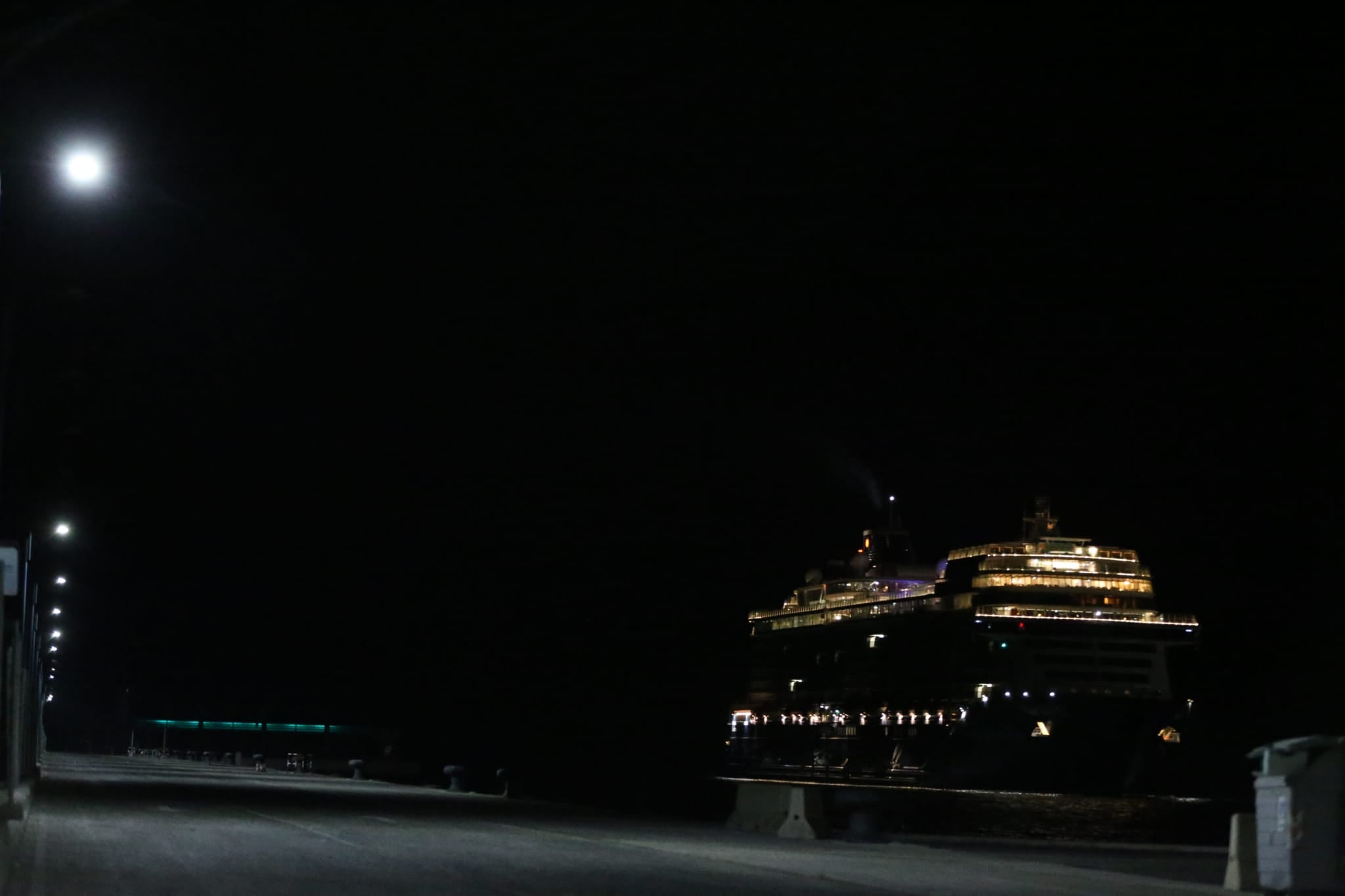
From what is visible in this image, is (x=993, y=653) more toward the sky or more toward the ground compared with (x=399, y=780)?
more toward the sky

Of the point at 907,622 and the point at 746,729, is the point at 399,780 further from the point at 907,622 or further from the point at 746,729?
the point at 907,622

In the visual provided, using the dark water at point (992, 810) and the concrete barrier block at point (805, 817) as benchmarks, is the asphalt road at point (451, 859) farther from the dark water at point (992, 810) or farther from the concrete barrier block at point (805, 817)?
the dark water at point (992, 810)

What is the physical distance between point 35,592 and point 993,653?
63.7 meters

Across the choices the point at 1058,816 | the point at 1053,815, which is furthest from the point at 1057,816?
the point at 1053,815

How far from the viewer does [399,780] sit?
394ft

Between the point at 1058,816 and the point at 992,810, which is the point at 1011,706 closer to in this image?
the point at 992,810

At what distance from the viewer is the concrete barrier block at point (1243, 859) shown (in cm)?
2044

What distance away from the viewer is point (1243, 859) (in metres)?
20.6

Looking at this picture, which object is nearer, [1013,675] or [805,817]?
[805,817]

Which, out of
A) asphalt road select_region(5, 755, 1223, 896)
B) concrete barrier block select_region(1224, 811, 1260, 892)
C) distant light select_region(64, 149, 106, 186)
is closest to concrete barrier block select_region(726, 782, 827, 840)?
asphalt road select_region(5, 755, 1223, 896)

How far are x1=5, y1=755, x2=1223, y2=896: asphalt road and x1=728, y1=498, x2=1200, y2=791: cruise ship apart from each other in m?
71.0

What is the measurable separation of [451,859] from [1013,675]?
8568 cm

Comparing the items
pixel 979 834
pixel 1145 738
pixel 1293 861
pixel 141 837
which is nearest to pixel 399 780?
pixel 1145 738

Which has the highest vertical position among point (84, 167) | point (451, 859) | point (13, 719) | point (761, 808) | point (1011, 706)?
point (84, 167)
